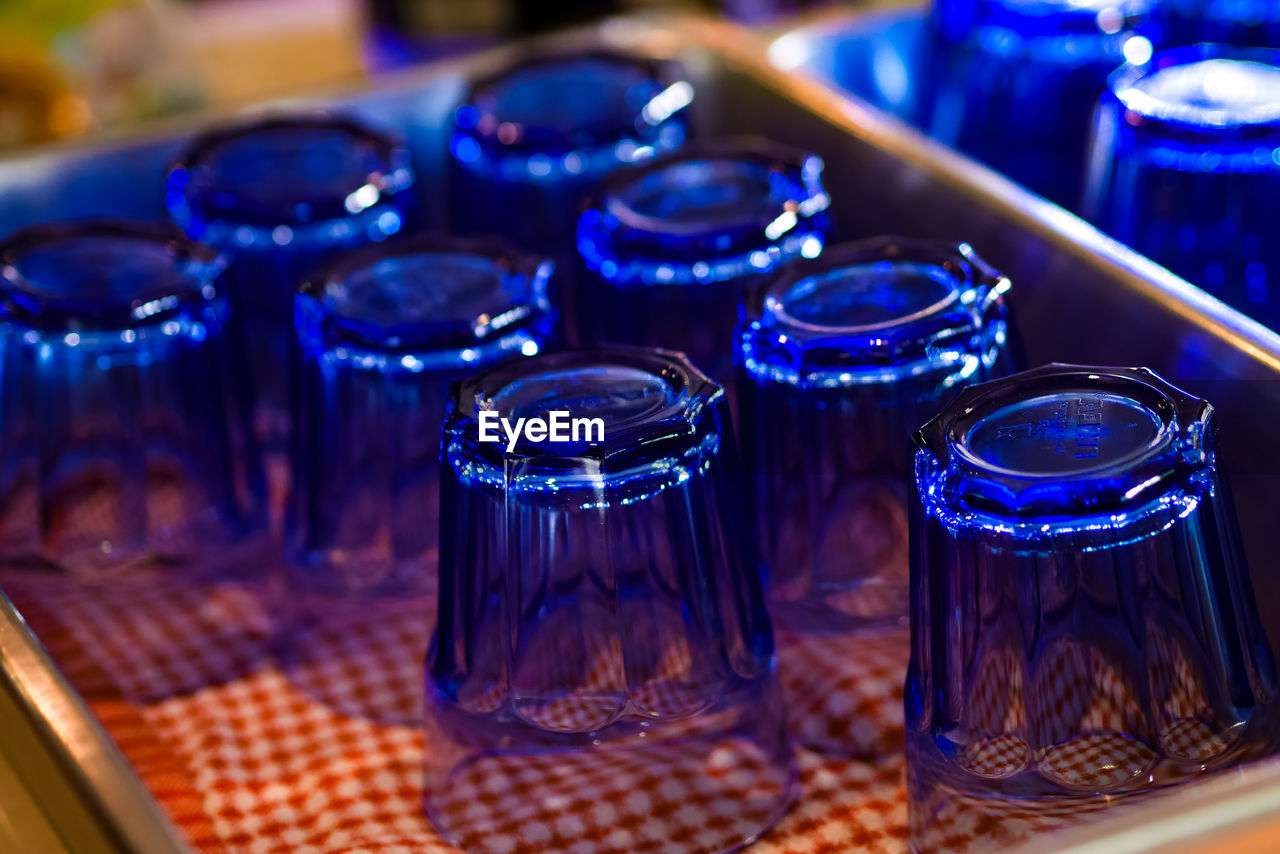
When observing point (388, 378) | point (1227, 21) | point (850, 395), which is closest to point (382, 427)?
point (388, 378)

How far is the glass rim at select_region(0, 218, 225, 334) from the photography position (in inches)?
15.9

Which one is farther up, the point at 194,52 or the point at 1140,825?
the point at 1140,825

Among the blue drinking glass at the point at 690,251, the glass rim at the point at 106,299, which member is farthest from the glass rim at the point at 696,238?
the glass rim at the point at 106,299

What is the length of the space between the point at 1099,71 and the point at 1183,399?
22 centimetres

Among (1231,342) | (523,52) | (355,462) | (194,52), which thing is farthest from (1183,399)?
(194,52)

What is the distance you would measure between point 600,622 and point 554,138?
201 mm

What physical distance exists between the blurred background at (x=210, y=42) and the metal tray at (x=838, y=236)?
0.79ft

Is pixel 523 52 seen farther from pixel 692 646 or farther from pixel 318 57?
pixel 318 57

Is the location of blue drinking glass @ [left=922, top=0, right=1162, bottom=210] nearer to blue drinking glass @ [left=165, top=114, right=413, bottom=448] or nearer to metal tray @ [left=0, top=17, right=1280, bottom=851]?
metal tray @ [left=0, top=17, right=1280, bottom=851]

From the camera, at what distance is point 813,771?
1.18 feet

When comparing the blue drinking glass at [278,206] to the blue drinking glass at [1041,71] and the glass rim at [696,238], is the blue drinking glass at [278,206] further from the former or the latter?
the blue drinking glass at [1041,71]

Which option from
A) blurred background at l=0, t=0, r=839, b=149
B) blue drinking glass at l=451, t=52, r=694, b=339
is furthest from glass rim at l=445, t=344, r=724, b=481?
blurred background at l=0, t=0, r=839, b=149

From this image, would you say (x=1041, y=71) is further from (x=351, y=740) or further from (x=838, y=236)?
(x=351, y=740)

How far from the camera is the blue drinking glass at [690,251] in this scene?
40 cm
